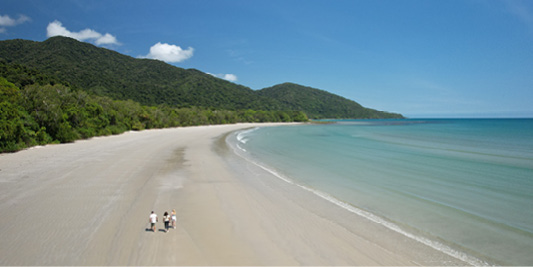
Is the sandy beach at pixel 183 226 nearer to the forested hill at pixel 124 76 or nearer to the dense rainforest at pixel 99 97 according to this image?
the dense rainforest at pixel 99 97

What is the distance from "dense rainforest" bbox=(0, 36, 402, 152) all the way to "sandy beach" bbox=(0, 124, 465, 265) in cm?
1203

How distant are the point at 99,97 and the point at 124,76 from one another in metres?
76.7

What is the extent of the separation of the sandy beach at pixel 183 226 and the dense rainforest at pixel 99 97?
12.0m

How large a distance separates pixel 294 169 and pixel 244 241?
8.96m

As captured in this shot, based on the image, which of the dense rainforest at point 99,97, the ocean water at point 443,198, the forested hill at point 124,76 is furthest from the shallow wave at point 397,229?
the forested hill at point 124,76

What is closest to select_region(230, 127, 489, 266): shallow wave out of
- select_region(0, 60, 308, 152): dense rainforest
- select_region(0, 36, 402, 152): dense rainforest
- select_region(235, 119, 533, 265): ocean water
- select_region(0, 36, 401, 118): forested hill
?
select_region(235, 119, 533, 265): ocean water

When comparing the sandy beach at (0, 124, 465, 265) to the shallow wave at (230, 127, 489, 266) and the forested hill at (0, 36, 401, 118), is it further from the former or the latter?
the forested hill at (0, 36, 401, 118)

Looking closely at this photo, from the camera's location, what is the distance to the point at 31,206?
703 cm

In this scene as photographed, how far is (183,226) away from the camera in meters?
5.97

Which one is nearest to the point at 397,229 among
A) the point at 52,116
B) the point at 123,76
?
the point at 52,116

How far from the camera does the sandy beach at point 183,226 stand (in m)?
4.77

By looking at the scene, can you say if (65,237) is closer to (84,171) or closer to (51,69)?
(84,171)

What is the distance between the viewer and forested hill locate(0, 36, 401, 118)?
81250 millimetres

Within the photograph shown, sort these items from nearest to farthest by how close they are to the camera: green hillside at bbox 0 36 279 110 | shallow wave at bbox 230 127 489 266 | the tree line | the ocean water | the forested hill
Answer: shallow wave at bbox 230 127 489 266
the ocean water
the tree line
the forested hill
green hillside at bbox 0 36 279 110
